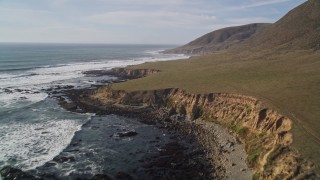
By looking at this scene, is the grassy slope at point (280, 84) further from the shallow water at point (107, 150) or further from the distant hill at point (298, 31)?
the shallow water at point (107, 150)

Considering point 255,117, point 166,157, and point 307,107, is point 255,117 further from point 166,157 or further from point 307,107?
point 166,157

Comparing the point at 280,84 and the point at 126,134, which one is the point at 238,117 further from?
the point at 126,134

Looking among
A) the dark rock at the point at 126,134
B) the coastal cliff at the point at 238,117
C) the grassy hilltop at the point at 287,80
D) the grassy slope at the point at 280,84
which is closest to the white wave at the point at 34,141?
the dark rock at the point at 126,134

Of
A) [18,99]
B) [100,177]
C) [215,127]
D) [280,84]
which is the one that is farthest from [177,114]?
[18,99]

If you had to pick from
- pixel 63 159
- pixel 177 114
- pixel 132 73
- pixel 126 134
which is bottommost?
pixel 63 159

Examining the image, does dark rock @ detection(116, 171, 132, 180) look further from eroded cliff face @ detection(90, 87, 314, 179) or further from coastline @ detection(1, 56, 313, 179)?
eroded cliff face @ detection(90, 87, 314, 179)

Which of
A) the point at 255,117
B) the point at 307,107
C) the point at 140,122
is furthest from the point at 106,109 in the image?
the point at 307,107
